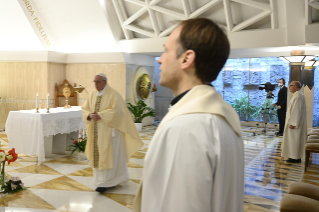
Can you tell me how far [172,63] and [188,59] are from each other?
72 mm

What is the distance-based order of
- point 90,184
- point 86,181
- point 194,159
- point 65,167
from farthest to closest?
point 65,167 → point 86,181 → point 90,184 → point 194,159

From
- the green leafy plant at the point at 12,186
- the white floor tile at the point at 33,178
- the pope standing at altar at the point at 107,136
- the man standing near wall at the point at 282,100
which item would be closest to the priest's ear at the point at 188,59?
the pope standing at altar at the point at 107,136

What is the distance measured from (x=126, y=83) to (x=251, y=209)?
7749mm

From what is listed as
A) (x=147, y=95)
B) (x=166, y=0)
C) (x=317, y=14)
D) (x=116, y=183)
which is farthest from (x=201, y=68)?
(x=147, y=95)

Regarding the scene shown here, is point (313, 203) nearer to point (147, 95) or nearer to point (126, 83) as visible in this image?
point (126, 83)

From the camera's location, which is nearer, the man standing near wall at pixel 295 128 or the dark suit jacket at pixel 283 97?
the man standing near wall at pixel 295 128

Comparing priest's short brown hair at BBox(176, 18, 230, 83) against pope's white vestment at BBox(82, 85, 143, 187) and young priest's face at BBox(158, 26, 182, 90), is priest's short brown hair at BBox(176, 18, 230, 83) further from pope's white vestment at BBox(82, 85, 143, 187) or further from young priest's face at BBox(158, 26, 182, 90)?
pope's white vestment at BBox(82, 85, 143, 187)

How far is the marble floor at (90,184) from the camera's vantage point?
14.7ft

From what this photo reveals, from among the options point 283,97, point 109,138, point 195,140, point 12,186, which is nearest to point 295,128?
point 283,97

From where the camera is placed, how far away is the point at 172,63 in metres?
1.24

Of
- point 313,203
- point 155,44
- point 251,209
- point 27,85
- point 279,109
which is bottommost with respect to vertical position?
point 251,209

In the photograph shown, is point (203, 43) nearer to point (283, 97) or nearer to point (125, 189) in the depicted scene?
point (125, 189)

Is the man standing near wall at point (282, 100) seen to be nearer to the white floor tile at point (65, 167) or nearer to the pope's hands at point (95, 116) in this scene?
the white floor tile at point (65, 167)

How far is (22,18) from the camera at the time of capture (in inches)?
389
